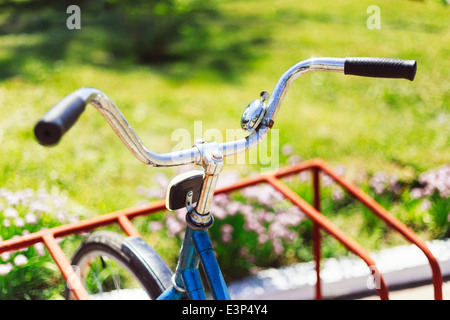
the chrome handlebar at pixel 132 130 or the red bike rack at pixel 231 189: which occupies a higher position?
the chrome handlebar at pixel 132 130

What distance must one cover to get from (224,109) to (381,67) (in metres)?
3.21

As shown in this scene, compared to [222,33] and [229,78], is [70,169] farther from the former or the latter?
[222,33]

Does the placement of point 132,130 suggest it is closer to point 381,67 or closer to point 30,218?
point 381,67

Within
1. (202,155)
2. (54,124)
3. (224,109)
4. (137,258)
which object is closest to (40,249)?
(137,258)

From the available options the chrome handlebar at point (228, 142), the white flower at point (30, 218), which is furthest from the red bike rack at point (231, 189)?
the white flower at point (30, 218)

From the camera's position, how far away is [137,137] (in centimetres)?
126

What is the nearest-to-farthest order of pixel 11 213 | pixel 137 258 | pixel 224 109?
pixel 137 258 < pixel 11 213 < pixel 224 109

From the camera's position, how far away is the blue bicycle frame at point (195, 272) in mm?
1511

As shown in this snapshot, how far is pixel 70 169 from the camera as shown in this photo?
366cm

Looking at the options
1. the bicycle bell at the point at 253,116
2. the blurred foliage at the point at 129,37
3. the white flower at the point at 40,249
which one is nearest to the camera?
the bicycle bell at the point at 253,116

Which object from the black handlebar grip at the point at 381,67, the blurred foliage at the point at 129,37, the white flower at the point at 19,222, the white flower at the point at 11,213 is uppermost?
the blurred foliage at the point at 129,37

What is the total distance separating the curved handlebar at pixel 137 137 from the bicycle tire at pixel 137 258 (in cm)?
57

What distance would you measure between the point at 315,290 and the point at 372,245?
52 centimetres

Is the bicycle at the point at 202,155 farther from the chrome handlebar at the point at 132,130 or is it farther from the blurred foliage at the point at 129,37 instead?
the blurred foliage at the point at 129,37
